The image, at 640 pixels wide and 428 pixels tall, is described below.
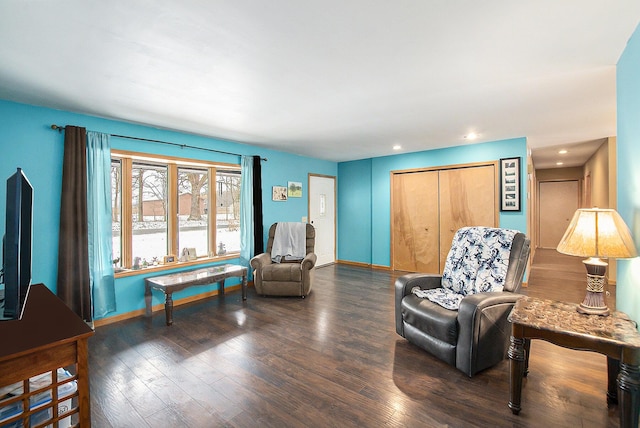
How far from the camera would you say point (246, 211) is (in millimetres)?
4613

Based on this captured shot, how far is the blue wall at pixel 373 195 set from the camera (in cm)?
496

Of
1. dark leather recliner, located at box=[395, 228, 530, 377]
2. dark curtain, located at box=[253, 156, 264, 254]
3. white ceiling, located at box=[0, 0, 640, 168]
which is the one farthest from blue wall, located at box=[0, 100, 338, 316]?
dark leather recliner, located at box=[395, 228, 530, 377]

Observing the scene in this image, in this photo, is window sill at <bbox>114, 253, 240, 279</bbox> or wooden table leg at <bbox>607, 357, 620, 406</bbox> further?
window sill at <bbox>114, 253, 240, 279</bbox>

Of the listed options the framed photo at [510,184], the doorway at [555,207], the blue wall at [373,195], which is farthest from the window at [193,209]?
the doorway at [555,207]

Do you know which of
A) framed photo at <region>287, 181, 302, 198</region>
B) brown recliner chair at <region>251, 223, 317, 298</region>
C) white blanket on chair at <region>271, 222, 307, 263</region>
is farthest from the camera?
framed photo at <region>287, 181, 302, 198</region>

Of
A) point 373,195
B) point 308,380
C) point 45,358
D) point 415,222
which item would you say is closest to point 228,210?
point 373,195

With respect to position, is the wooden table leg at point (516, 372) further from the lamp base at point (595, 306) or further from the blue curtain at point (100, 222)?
the blue curtain at point (100, 222)

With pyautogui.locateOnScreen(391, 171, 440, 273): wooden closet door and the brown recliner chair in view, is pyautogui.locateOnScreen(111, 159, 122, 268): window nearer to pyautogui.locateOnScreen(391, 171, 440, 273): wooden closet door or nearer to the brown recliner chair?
the brown recliner chair

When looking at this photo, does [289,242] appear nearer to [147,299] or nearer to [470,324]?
[147,299]

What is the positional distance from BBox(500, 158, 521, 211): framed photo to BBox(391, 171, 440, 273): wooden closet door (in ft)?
3.39

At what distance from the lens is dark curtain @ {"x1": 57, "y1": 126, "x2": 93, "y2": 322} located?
2900 mm

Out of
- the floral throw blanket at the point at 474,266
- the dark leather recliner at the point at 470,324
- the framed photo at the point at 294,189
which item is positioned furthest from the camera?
the framed photo at the point at 294,189

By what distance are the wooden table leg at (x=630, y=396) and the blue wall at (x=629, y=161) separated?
1.43ft

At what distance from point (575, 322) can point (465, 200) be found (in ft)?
11.5
